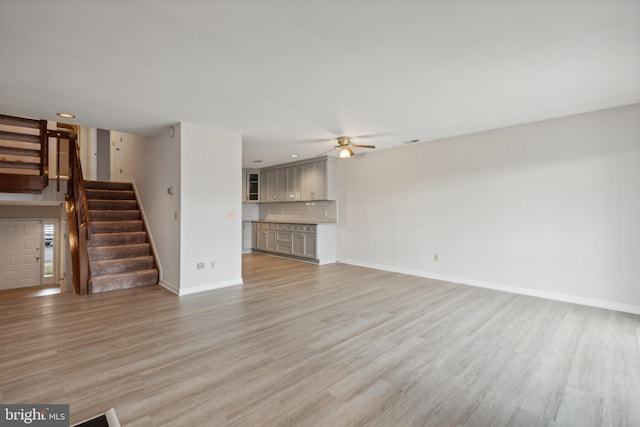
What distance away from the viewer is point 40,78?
2.67m

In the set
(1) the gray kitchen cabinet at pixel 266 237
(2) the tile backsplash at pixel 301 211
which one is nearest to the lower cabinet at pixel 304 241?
(1) the gray kitchen cabinet at pixel 266 237

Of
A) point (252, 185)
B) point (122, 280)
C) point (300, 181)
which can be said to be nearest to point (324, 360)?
point (122, 280)

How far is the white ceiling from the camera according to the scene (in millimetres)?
1810

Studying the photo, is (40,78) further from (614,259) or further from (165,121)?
(614,259)

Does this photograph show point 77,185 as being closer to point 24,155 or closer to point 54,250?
point 24,155

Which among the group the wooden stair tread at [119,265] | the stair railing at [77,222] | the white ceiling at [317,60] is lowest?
the wooden stair tread at [119,265]

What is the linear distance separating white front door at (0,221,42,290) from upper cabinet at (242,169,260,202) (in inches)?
202

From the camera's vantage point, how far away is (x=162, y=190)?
4680 mm

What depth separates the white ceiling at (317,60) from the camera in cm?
181

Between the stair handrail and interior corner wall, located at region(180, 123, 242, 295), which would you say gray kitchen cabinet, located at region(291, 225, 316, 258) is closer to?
interior corner wall, located at region(180, 123, 242, 295)

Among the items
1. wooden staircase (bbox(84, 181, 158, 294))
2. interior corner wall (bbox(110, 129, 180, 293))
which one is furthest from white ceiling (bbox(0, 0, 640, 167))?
wooden staircase (bbox(84, 181, 158, 294))

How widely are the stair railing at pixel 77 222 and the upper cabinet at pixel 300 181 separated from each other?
4058 millimetres

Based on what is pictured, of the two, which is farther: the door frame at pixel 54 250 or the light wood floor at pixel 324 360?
the door frame at pixel 54 250

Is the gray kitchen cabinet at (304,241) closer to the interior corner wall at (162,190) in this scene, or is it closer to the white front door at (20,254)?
the interior corner wall at (162,190)
